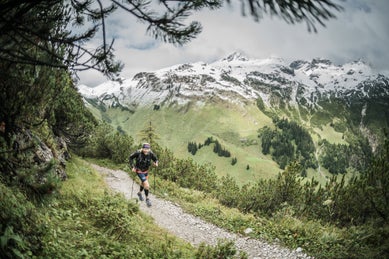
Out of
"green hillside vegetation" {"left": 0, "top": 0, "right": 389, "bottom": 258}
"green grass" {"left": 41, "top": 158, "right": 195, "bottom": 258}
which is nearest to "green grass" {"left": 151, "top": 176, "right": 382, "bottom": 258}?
"green hillside vegetation" {"left": 0, "top": 0, "right": 389, "bottom": 258}

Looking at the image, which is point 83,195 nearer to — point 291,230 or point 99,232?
point 99,232

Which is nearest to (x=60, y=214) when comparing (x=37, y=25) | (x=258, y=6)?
(x=37, y=25)

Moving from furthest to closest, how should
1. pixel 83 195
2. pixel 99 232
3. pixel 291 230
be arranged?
pixel 291 230 < pixel 83 195 < pixel 99 232

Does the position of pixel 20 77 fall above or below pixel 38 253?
above

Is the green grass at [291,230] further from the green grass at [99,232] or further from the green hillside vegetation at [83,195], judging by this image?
the green grass at [99,232]

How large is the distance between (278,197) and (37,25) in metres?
16.2

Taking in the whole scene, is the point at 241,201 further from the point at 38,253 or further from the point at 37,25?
the point at 37,25

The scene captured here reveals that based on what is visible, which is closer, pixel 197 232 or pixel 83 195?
pixel 83 195

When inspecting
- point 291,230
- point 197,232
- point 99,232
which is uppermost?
point 291,230

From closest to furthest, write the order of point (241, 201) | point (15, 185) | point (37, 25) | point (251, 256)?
1. point (15, 185)
2. point (37, 25)
3. point (251, 256)
4. point (241, 201)

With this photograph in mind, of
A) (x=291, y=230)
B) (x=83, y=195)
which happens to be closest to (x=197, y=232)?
(x=291, y=230)

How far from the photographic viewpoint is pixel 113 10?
15.5 ft

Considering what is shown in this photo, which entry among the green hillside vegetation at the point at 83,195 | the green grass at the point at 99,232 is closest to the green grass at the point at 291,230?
the green hillside vegetation at the point at 83,195

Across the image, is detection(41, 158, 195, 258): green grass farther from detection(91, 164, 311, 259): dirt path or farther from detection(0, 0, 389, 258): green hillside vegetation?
detection(91, 164, 311, 259): dirt path
